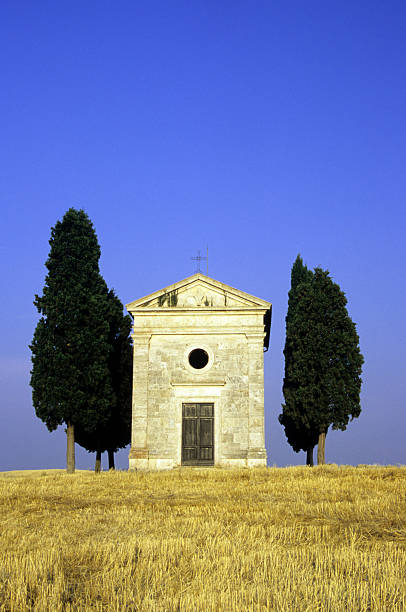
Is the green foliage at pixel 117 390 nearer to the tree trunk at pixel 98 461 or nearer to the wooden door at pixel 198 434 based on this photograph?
the tree trunk at pixel 98 461

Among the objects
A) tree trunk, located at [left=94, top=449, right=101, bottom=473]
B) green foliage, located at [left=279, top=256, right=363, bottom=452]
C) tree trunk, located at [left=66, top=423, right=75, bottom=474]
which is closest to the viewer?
tree trunk, located at [left=66, top=423, right=75, bottom=474]

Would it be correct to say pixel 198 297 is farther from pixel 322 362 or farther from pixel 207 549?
pixel 207 549

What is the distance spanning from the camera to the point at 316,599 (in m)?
7.08

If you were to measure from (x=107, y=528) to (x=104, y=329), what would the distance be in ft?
65.7

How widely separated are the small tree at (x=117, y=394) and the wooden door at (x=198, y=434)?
7.18m

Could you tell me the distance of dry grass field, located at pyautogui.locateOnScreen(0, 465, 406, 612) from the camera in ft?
23.6

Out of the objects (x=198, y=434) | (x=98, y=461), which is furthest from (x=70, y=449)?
(x=198, y=434)

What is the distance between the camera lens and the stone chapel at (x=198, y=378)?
28.3m

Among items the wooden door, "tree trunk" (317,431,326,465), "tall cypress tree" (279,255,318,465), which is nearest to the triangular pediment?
the wooden door

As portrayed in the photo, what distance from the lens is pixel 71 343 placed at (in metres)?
30.3

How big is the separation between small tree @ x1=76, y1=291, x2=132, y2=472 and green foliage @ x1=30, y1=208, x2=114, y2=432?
3.55 metres

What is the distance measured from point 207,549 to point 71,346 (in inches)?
860

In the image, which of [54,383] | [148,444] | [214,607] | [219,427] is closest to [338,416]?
[219,427]

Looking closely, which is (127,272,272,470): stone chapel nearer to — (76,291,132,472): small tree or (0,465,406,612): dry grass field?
(76,291,132,472): small tree
